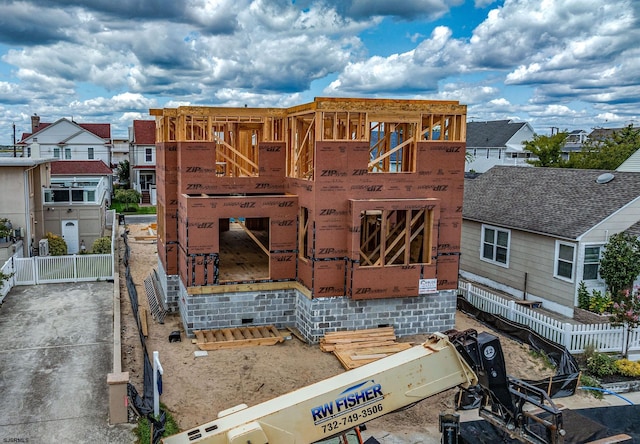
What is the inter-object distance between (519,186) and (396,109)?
10.2 metres

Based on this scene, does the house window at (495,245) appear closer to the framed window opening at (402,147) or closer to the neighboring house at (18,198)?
the framed window opening at (402,147)

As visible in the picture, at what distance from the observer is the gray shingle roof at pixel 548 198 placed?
19141mm

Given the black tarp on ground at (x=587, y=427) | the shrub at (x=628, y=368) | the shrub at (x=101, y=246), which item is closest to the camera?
the black tarp on ground at (x=587, y=427)

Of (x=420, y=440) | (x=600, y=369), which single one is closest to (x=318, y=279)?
(x=420, y=440)

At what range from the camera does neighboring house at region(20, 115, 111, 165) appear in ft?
173

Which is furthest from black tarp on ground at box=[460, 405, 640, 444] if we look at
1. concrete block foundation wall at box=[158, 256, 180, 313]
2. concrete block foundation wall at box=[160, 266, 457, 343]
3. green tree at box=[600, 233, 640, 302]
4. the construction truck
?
concrete block foundation wall at box=[158, 256, 180, 313]

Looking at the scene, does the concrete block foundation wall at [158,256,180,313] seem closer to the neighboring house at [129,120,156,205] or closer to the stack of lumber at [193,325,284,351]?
the stack of lumber at [193,325,284,351]

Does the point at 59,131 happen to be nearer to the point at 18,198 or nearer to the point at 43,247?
the point at 43,247

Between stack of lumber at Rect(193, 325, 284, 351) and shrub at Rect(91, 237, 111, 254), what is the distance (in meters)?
11.3

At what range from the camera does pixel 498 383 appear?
862 centimetres

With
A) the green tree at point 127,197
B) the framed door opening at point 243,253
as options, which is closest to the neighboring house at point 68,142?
the green tree at point 127,197

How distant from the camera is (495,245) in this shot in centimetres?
2248

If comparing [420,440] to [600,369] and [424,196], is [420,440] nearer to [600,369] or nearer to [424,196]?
[600,369]

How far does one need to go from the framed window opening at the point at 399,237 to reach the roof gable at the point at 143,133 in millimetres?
36570
